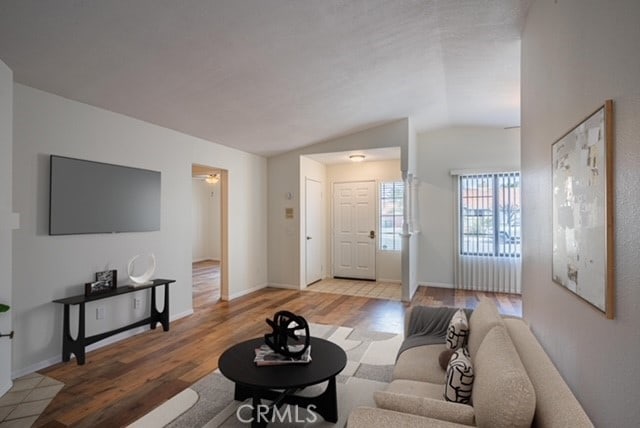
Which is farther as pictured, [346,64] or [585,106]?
[346,64]

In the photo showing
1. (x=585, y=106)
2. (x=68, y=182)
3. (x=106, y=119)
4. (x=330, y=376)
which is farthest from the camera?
(x=106, y=119)

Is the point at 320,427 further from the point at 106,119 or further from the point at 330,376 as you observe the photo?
the point at 106,119

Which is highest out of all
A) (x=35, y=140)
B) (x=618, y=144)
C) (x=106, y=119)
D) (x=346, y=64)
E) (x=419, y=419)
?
(x=346, y=64)

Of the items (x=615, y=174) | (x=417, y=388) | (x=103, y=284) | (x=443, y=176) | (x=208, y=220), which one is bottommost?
(x=417, y=388)

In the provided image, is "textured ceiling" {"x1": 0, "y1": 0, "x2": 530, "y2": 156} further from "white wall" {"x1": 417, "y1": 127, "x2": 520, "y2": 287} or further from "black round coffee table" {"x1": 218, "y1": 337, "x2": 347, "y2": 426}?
"black round coffee table" {"x1": 218, "y1": 337, "x2": 347, "y2": 426}

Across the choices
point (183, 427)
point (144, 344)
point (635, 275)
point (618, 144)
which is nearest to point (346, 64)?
point (618, 144)

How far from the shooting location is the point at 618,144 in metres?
1.19

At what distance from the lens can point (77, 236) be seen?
3295 millimetres

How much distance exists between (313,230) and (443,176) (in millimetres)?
2635

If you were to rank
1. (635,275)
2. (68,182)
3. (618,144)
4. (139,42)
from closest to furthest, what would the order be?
(635,275) → (618,144) → (139,42) → (68,182)

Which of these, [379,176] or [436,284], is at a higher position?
[379,176]

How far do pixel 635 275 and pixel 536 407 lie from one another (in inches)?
24.6

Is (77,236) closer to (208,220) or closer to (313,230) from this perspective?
(313,230)

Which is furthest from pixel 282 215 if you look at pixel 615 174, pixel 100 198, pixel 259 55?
pixel 615 174
